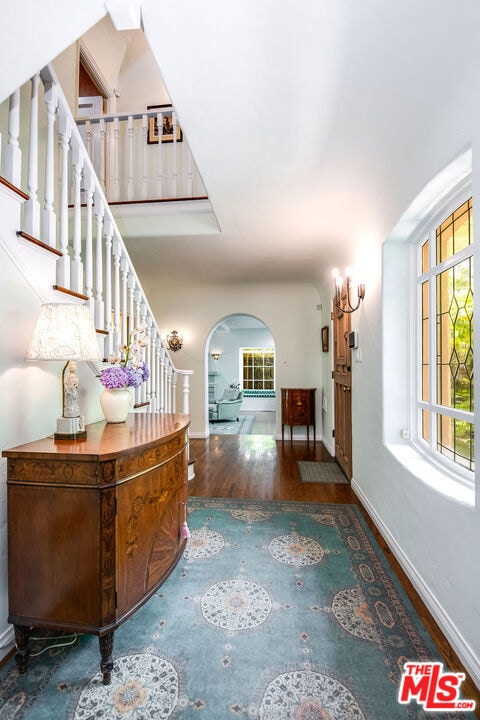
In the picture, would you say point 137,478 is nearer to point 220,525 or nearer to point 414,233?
point 220,525

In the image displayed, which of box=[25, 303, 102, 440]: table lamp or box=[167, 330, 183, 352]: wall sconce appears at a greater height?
box=[167, 330, 183, 352]: wall sconce

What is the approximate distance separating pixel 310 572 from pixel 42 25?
112 inches

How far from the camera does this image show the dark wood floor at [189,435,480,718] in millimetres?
1855

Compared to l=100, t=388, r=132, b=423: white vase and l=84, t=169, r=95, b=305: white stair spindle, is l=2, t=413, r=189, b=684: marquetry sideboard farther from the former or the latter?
l=84, t=169, r=95, b=305: white stair spindle

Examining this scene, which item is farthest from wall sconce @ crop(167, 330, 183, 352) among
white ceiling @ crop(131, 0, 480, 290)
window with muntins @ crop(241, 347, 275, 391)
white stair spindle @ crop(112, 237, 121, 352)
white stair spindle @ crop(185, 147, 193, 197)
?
window with muntins @ crop(241, 347, 275, 391)

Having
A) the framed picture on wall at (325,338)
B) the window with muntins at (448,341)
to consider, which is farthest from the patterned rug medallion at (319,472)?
the framed picture on wall at (325,338)

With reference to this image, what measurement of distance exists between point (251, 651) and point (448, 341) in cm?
184

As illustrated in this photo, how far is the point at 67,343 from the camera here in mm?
1423

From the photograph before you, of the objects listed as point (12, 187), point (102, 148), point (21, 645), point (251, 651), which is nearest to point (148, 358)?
point (12, 187)

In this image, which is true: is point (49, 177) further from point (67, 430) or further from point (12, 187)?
point (67, 430)

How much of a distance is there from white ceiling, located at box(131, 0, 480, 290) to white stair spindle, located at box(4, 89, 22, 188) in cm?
69

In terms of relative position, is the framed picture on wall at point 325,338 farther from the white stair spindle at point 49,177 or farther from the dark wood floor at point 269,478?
the white stair spindle at point 49,177

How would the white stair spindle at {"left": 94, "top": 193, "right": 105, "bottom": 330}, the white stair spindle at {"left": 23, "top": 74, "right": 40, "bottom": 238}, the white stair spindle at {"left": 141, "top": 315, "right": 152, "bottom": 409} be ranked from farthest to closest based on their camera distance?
the white stair spindle at {"left": 141, "top": 315, "right": 152, "bottom": 409}, the white stair spindle at {"left": 94, "top": 193, "right": 105, "bottom": 330}, the white stair spindle at {"left": 23, "top": 74, "right": 40, "bottom": 238}

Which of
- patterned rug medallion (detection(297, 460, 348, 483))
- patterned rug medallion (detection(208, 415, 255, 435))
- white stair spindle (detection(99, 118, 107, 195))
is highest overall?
white stair spindle (detection(99, 118, 107, 195))
